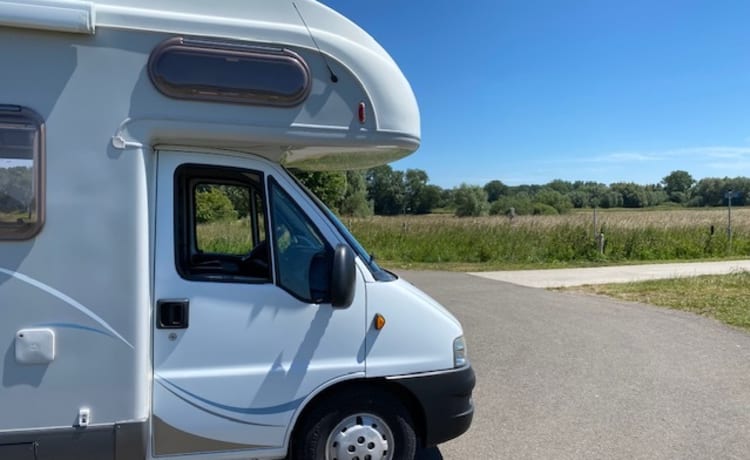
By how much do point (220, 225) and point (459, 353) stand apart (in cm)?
204

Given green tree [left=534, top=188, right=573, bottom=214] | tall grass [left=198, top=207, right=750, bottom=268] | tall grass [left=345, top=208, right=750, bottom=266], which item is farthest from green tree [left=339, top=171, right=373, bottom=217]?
green tree [left=534, top=188, right=573, bottom=214]

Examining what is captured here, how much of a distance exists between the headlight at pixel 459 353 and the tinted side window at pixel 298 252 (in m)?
0.92

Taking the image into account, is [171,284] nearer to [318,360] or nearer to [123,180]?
[123,180]

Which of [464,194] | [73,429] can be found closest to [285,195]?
[73,429]

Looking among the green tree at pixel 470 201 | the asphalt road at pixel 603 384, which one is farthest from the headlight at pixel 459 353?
the green tree at pixel 470 201

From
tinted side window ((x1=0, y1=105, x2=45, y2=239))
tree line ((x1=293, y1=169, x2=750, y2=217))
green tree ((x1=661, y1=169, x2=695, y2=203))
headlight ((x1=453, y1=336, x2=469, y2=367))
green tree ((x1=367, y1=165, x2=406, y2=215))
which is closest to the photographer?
tinted side window ((x1=0, y1=105, x2=45, y2=239))

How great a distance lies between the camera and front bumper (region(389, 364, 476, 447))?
3217mm

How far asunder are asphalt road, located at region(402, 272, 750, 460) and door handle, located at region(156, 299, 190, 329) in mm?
2126

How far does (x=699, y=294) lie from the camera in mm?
10430

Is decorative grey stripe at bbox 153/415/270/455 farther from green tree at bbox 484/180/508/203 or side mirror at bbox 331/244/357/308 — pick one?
green tree at bbox 484/180/508/203

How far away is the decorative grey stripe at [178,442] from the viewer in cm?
286

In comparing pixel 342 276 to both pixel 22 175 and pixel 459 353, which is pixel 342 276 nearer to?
Answer: pixel 459 353

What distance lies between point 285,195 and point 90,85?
117cm

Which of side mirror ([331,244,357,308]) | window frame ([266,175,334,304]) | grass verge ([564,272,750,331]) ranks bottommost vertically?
grass verge ([564,272,750,331])
